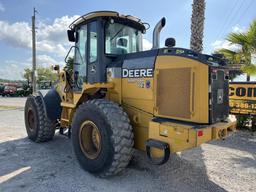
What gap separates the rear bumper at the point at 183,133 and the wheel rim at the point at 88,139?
1198 millimetres

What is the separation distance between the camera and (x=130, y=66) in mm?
4590

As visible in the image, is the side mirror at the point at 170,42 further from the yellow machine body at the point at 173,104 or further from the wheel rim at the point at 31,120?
the wheel rim at the point at 31,120

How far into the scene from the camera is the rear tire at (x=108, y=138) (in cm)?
397

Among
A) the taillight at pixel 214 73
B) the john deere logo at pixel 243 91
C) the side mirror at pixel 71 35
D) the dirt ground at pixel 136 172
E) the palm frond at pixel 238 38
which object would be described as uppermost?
the palm frond at pixel 238 38

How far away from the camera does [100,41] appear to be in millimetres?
4836

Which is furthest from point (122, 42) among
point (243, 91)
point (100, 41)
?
point (243, 91)

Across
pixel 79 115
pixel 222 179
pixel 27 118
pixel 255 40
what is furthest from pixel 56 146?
pixel 255 40

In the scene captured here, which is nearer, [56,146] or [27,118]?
[56,146]

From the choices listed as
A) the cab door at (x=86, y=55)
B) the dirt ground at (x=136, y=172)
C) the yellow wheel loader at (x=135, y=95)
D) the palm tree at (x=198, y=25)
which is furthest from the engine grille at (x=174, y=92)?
the palm tree at (x=198, y=25)

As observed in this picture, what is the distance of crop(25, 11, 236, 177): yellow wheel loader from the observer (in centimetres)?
381

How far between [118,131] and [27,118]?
404cm

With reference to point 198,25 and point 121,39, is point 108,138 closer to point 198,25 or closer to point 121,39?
point 121,39

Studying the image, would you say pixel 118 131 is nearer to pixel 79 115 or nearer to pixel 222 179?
pixel 79 115

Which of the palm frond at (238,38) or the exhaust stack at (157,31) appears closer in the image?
the exhaust stack at (157,31)
